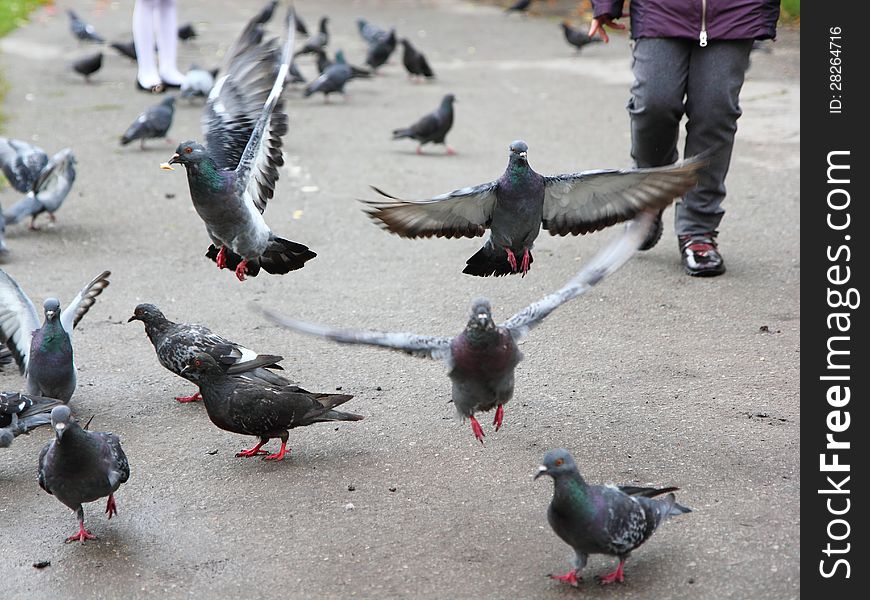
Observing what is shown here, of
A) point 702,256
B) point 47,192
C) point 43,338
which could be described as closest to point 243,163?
point 43,338

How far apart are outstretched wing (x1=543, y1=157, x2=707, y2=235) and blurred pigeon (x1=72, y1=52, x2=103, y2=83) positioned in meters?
10.5

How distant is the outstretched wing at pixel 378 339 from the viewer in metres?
3.95

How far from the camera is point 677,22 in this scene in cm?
614

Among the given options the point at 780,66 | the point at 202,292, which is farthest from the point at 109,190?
the point at 780,66

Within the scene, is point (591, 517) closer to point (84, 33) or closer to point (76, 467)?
point (76, 467)

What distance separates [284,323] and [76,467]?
2.95ft

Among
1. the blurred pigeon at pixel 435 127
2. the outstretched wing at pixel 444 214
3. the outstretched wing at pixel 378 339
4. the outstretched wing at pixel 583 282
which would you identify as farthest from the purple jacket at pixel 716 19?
the blurred pigeon at pixel 435 127

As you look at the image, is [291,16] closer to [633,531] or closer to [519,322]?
[519,322]

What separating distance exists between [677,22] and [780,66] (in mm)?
7424

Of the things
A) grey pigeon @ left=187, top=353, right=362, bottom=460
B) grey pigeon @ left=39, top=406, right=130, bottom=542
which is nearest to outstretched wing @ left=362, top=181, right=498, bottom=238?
grey pigeon @ left=187, top=353, right=362, bottom=460

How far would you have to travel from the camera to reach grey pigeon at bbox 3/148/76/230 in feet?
26.0

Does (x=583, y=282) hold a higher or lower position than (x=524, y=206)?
lower

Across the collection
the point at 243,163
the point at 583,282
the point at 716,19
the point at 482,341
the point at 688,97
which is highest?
the point at 716,19

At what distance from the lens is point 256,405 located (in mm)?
4535
